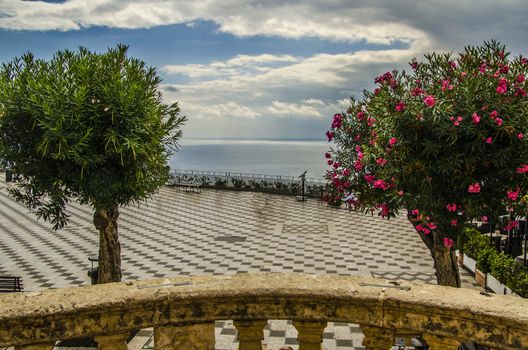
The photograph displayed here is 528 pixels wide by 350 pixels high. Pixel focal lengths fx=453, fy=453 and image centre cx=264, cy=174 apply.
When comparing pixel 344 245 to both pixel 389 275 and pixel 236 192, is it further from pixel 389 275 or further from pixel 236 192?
pixel 236 192

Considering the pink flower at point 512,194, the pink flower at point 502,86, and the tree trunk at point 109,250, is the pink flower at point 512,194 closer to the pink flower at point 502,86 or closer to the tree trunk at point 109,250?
the pink flower at point 502,86

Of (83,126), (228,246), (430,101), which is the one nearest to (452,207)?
(430,101)

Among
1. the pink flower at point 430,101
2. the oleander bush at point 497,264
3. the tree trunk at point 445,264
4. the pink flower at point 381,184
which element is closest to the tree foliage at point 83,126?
the pink flower at point 381,184

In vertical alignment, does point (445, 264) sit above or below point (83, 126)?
below

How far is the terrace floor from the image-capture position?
12.1 metres

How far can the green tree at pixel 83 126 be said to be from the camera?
20.3 ft

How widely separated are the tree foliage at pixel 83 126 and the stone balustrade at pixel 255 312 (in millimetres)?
4145

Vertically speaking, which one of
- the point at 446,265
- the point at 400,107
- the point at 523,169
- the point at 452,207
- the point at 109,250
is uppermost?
the point at 400,107

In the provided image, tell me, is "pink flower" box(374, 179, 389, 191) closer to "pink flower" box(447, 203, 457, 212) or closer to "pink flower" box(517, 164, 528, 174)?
"pink flower" box(447, 203, 457, 212)

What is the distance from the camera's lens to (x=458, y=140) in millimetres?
4613

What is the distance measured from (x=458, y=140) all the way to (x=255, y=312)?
10.5ft

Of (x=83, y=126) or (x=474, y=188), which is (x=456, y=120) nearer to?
(x=474, y=188)

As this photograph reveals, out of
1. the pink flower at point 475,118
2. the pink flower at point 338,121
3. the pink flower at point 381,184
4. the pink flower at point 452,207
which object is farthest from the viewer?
the pink flower at point 338,121

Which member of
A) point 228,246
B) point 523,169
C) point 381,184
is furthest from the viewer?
point 228,246
